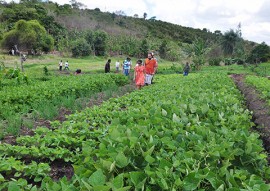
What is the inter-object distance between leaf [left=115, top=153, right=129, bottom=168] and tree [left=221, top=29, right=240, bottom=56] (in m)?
63.1

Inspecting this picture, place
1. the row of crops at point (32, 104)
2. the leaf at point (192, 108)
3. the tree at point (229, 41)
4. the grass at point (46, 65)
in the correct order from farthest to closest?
the tree at point (229, 41) → the grass at point (46, 65) → the row of crops at point (32, 104) → the leaf at point (192, 108)

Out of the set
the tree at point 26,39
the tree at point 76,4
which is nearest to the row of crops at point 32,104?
the tree at point 26,39

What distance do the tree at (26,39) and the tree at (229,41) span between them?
36630 millimetres

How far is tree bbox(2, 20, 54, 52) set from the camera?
39281 mm

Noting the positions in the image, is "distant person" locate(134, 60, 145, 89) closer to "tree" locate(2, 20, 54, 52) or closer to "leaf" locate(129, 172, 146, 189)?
"leaf" locate(129, 172, 146, 189)

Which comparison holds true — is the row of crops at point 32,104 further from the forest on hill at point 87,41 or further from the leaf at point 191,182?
the forest on hill at point 87,41

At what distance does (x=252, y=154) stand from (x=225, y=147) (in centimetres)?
29

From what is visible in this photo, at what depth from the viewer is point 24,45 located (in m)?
39.9

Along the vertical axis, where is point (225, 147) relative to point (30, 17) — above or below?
below

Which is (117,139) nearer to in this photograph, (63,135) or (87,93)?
(63,135)

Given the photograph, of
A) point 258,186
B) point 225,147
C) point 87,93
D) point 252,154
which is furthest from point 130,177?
point 87,93

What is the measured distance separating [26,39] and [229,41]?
134 feet

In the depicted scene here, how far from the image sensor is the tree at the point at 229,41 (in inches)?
2419

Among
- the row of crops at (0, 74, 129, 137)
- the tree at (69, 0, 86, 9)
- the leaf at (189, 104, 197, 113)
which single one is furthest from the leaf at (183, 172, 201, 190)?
the tree at (69, 0, 86, 9)
